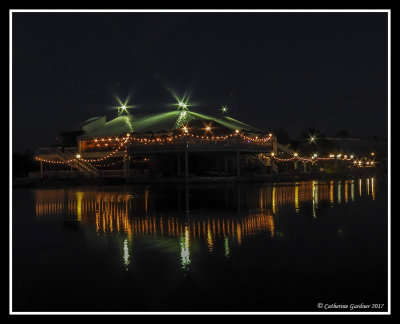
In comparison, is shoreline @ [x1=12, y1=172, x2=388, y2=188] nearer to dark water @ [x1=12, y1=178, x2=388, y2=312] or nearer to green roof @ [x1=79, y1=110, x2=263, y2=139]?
green roof @ [x1=79, y1=110, x2=263, y2=139]

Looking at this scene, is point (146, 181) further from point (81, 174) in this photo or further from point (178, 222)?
point (178, 222)

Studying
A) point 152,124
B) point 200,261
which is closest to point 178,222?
point 200,261

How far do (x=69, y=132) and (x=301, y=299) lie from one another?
5217cm

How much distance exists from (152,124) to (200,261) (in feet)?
126

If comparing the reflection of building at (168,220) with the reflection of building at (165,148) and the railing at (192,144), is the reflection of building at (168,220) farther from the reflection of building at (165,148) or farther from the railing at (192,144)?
the reflection of building at (165,148)

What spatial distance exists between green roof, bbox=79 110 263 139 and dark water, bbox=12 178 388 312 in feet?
97.3

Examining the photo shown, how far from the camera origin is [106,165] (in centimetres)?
4547

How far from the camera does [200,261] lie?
8.48 m

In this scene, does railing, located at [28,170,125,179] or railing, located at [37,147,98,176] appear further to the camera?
railing, located at [37,147,98,176]

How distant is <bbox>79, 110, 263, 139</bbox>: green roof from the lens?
147ft

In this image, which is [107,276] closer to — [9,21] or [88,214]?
[9,21]

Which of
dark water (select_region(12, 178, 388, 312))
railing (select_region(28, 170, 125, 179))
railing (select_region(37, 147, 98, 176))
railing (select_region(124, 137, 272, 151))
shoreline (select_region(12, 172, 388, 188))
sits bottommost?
dark water (select_region(12, 178, 388, 312))

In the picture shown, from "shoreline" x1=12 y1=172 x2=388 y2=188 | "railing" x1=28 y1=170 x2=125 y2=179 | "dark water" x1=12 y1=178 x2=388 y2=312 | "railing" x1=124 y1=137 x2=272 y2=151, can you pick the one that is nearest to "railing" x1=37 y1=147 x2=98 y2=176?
"railing" x1=28 y1=170 x2=125 y2=179
